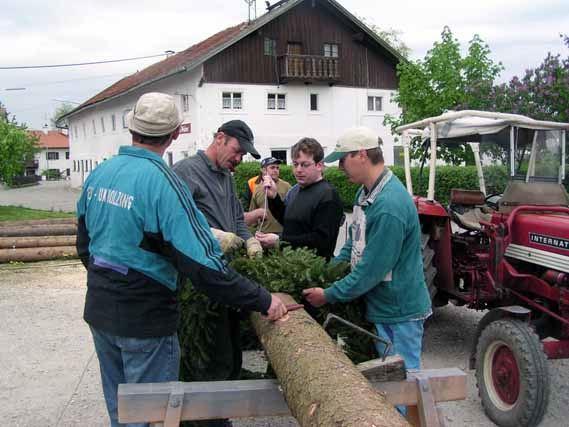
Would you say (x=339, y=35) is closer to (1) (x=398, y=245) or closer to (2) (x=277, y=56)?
(2) (x=277, y=56)

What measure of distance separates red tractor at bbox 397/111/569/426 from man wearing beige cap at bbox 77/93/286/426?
229cm

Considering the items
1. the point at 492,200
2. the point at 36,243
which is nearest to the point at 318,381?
the point at 492,200

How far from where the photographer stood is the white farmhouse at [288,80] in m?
25.3

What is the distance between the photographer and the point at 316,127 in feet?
90.4

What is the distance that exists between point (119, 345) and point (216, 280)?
0.50m

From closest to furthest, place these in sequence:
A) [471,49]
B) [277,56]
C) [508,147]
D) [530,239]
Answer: [530,239]
[508,147]
[471,49]
[277,56]

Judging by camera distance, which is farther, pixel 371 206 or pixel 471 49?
pixel 471 49

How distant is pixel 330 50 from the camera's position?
28188 mm

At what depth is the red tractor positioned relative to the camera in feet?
13.3

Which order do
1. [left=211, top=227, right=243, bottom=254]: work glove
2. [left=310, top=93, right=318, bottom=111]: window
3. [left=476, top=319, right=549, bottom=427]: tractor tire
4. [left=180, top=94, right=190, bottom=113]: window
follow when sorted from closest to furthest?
1. [left=211, top=227, right=243, bottom=254]: work glove
2. [left=476, top=319, right=549, bottom=427]: tractor tire
3. [left=180, top=94, right=190, bottom=113]: window
4. [left=310, top=93, right=318, bottom=111]: window

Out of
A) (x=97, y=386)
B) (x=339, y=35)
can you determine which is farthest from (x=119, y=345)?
(x=339, y=35)

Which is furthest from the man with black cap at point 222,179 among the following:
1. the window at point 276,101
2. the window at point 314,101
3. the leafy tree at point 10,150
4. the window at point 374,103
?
the window at point 374,103

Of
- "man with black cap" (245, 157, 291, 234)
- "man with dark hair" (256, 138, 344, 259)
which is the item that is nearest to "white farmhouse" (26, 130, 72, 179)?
"man with black cap" (245, 157, 291, 234)

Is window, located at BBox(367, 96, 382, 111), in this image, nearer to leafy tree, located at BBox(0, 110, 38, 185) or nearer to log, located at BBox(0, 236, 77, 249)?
leafy tree, located at BBox(0, 110, 38, 185)
